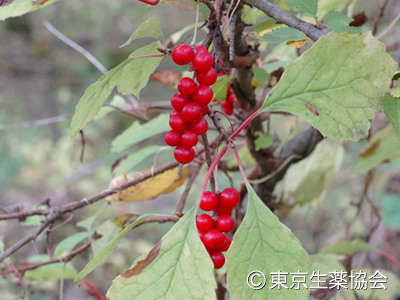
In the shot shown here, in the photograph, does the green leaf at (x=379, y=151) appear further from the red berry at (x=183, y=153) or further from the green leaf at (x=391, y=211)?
the green leaf at (x=391, y=211)

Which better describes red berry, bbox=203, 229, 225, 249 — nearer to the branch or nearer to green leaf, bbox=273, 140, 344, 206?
the branch

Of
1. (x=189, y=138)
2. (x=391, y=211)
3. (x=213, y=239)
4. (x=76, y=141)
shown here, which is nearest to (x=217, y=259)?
(x=213, y=239)

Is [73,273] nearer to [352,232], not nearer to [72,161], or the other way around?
[352,232]

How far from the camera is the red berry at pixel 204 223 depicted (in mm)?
498

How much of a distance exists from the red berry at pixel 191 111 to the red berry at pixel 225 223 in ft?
0.37

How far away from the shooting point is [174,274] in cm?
45

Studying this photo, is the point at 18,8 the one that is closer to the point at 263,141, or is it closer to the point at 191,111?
the point at 191,111

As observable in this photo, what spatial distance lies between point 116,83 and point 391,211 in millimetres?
1807

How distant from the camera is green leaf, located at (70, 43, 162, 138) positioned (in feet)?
1.66

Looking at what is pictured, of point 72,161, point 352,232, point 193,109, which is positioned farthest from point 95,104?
point 72,161

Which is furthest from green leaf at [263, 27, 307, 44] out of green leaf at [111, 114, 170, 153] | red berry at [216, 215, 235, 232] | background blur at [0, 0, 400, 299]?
background blur at [0, 0, 400, 299]

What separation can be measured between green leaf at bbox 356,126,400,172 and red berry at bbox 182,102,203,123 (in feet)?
1.95

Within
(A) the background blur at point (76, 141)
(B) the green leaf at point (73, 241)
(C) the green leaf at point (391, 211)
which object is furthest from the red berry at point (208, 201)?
(C) the green leaf at point (391, 211)

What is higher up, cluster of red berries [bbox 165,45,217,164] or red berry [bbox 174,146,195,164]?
cluster of red berries [bbox 165,45,217,164]
